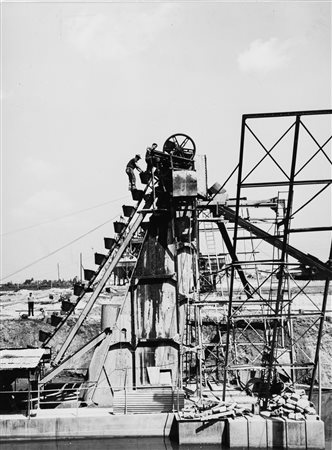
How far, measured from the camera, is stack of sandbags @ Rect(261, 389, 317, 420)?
14031mm

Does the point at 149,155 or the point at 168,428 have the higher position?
the point at 149,155

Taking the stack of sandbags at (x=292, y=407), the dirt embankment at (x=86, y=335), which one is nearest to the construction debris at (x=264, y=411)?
the stack of sandbags at (x=292, y=407)

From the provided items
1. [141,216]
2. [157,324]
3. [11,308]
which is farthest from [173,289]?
[11,308]

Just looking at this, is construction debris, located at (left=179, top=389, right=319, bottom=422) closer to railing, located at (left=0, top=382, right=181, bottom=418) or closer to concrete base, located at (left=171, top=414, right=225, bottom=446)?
concrete base, located at (left=171, top=414, right=225, bottom=446)

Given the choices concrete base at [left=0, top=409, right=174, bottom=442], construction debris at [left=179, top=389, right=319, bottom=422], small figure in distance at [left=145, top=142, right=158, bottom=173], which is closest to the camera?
construction debris at [left=179, top=389, right=319, bottom=422]

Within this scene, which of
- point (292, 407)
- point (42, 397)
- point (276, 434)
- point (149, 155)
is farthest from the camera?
point (149, 155)

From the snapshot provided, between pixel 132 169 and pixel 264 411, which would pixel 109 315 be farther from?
pixel 264 411

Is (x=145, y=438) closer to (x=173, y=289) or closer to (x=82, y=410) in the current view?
(x=82, y=410)

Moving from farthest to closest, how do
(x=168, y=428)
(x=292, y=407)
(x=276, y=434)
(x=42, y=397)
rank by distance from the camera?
(x=42, y=397)
(x=168, y=428)
(x=292, y=407)
(x=276, y=434)

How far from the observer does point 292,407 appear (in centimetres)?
1430

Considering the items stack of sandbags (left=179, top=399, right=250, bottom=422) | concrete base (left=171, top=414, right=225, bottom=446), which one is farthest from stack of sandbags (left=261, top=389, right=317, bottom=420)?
concrete base (left=171, top=414, right=225, bottom=446)

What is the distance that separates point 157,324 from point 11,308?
25917mm

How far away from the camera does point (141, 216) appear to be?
1812cm

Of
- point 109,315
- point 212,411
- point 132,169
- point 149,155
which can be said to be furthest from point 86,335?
point 212,411
